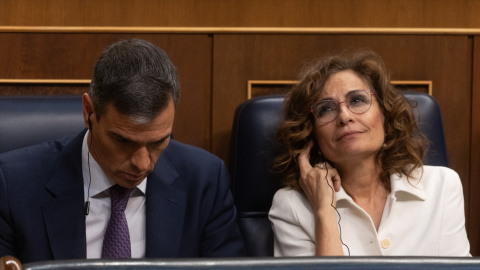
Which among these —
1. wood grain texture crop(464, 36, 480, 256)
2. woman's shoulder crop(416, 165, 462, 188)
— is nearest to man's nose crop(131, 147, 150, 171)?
woman's shoulder crop(416, 165, 462, 188)

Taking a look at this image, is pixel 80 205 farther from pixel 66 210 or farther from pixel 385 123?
pixel 385 123

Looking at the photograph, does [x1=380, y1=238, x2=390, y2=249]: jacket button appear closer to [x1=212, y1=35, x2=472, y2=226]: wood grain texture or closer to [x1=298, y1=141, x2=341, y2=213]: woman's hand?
[x1=298, y1=141, x2=341, y2=213]: woman's hand

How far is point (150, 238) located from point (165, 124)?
10.6 inches

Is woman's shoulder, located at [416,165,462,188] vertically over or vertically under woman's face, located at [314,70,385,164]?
under

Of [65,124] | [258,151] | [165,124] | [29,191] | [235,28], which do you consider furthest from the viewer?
[235,28]

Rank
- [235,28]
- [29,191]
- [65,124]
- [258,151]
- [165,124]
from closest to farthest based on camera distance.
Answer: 1. [165,124]
2. [29,191]
3. [65,124]
4. [258,151]
5. [235,28]

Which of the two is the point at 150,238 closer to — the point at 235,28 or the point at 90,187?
the point at 90,187

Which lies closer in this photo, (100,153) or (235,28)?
(100,153)

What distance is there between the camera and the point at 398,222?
1599 millimetres

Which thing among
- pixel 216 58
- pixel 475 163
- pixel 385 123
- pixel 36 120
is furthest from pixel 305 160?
pixel 36 120

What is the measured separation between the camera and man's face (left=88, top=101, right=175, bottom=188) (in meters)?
1.23

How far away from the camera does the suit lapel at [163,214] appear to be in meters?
1.40

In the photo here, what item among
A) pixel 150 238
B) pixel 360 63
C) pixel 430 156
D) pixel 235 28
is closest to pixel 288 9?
pixel 235 28

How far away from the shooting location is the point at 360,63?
1749 millimetres
